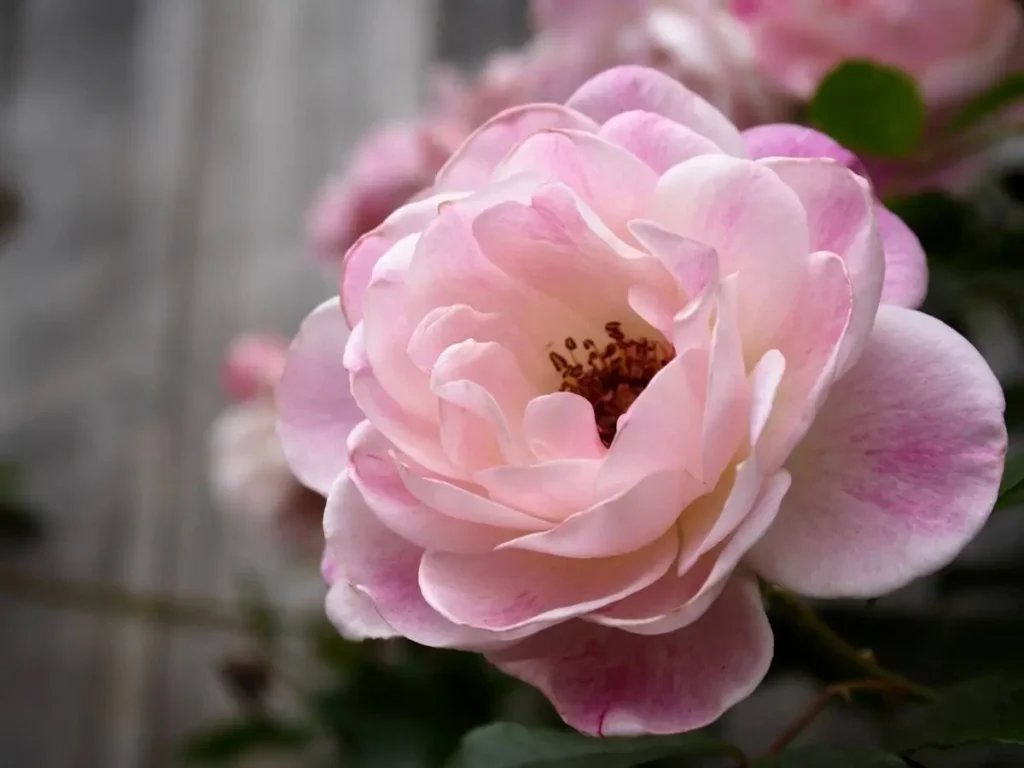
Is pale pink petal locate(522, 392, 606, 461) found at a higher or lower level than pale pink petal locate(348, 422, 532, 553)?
higher

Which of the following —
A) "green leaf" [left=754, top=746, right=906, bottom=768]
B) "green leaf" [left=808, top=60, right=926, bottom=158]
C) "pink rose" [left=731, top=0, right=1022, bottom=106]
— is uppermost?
"pink rose" [left=731, top=0, right=1022, bottom=106]

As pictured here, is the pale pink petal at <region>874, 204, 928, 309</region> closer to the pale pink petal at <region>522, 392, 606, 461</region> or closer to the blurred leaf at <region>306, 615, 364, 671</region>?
the pale pink petal at <region>522, 392, 606, 461</region>

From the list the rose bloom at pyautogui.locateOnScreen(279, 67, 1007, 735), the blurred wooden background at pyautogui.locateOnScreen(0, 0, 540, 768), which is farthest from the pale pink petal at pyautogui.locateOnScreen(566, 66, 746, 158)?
the blurred wooden background at pyautogui.locateOnScreen(0, 0, 540, 768)

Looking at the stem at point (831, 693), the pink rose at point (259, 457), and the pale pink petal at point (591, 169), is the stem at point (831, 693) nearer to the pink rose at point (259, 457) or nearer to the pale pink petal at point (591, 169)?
the pale pink petal at point (591, 169)

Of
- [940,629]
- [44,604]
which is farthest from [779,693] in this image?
[44,604]

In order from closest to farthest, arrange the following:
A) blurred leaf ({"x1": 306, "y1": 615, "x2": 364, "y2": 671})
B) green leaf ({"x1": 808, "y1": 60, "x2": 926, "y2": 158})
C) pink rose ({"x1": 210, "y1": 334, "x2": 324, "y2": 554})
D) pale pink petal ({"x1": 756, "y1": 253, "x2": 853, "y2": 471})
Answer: pale pink petal ({"x1": 756, "y1": 253, "x2": 853, "y2": 471}) < green leaf ({"x1": 808, "y1": 60, "x2": 926, "y2": 158}) < pink rose ({"x1": 210, "y1": 334, "x2": 324, "y2": 554}) < blurred leaf ({"x1": 306, "y1": 615, "x2": 364, "y2": 671})

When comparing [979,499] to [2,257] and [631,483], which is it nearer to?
[631,483]
